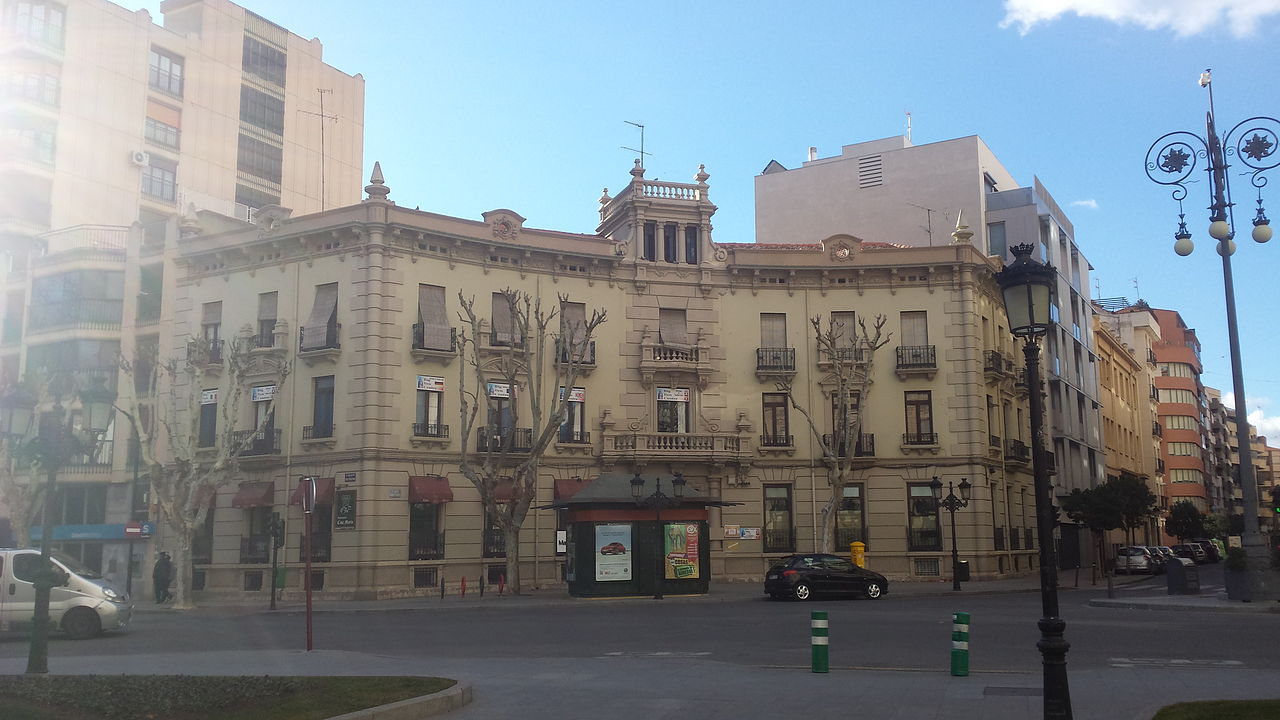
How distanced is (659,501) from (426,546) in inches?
355

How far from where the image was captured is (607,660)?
1606 cm

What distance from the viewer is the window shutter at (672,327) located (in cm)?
4097

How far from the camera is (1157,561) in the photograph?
5516cm

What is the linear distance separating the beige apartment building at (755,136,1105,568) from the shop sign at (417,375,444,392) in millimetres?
23415

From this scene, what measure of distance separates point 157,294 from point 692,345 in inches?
805

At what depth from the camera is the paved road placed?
38.9ft

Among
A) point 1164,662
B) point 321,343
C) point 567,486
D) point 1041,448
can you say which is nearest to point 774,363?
point 567,486

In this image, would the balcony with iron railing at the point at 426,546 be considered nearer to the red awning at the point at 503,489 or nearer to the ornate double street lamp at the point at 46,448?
the red awning at the point at 503,489

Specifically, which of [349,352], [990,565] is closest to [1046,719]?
[349,352]

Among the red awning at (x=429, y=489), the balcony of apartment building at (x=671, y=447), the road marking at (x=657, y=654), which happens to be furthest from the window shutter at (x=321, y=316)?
the road marking at (x=657, y=654)

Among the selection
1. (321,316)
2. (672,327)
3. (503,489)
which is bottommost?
(503,489)

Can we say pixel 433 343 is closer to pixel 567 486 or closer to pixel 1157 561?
pixel 567 486

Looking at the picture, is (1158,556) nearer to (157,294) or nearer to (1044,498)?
(157,294)

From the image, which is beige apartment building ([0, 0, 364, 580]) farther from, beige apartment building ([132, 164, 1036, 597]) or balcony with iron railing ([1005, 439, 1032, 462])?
balcony with iron railing ([1005, 439, 1032, 462])
